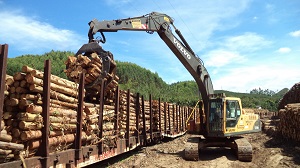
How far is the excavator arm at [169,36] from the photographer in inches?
418

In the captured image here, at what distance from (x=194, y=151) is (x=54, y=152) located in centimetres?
666

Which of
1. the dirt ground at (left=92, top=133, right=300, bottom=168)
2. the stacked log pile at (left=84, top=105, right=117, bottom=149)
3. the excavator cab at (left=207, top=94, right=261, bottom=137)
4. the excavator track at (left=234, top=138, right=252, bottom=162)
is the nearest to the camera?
the stacked log pile at (left=84, top=105, right=117, bottom=149)

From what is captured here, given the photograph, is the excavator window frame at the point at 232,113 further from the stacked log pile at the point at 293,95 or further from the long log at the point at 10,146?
the stacked log pile at the point at 293,95

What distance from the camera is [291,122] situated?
47.2 feet

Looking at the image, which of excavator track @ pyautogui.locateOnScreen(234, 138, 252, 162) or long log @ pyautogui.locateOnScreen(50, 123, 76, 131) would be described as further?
excavator track @ pyautogui.locateOnScreen(234, 138, 252, 162)

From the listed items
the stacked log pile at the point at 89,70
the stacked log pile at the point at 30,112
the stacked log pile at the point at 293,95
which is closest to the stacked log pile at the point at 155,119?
the stacked log pile at the point at 89,70

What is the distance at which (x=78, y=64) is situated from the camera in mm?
8203

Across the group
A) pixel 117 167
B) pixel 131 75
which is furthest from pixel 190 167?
pixel 131 75

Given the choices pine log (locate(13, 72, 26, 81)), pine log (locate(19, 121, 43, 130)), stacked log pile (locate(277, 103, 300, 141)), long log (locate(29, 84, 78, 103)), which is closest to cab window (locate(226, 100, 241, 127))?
stacked log pile (locate(277, 103, 300, 141))

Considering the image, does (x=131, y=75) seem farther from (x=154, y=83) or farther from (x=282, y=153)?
(x=282, y=153)

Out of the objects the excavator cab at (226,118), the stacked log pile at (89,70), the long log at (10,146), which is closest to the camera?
the long log at (10,146)

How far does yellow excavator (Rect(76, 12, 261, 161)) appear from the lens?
36.5ft

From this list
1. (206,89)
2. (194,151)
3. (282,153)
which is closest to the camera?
(194,151)

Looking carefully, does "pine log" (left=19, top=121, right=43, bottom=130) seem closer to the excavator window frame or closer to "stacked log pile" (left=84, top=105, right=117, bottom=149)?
"stacked log pile" (left=84, top=105, right=117, bottom=149)
